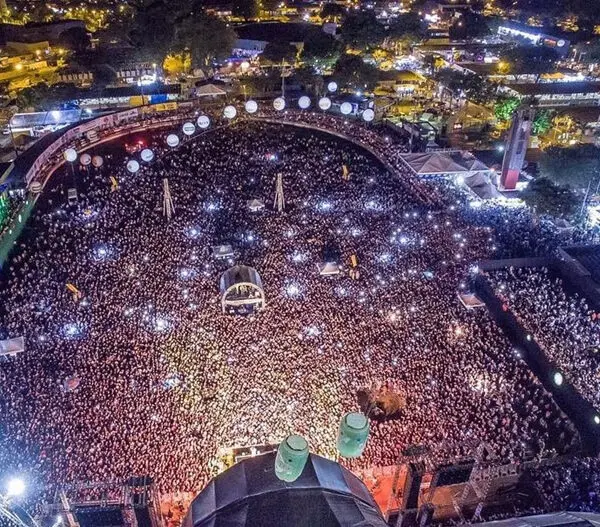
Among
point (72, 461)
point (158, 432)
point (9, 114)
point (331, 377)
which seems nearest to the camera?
point (72, 461)

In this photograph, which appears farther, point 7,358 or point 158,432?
point 7,358

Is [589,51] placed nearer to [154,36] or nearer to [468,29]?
[468,29]

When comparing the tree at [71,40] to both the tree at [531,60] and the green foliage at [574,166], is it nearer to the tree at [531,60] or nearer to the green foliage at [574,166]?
the tree at [531,60]

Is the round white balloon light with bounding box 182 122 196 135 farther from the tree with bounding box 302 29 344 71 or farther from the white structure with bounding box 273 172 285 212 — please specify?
the tree with bounding box 302 29 344 71

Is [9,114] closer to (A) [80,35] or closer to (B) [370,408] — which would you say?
(A) [80,35]

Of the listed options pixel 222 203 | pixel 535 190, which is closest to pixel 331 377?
pixel 222 203

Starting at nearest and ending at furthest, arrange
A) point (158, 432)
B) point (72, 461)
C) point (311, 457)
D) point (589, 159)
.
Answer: point (311, 457) < point (72, 461) < point (158, 432) < point (589, 159)

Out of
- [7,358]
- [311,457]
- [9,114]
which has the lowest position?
[9,114]
